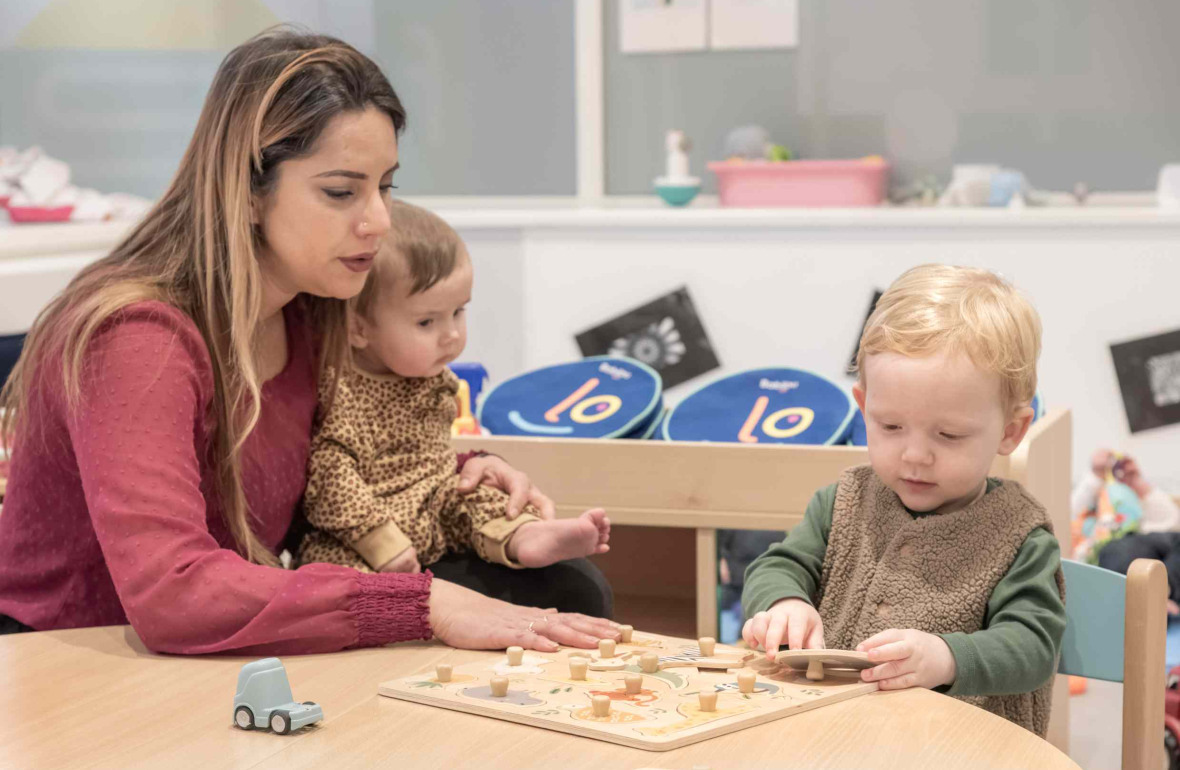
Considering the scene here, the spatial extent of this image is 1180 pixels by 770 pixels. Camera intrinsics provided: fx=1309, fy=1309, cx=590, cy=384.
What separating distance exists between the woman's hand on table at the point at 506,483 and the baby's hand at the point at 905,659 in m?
0.51

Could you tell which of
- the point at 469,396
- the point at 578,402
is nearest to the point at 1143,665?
the point at 578,402

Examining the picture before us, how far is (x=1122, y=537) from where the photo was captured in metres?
2.46

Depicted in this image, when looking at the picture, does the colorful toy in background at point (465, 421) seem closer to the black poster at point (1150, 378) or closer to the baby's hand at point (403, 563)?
the baby's hand at point (403, 563)

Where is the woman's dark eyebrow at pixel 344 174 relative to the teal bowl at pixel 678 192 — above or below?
above

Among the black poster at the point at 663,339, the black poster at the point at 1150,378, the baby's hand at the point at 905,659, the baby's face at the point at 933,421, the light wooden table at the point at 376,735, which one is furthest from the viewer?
the black poster at the point at 663,339

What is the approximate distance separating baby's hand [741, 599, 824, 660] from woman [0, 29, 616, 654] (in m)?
0.12

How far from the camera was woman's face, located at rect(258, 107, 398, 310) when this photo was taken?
3.82 ft

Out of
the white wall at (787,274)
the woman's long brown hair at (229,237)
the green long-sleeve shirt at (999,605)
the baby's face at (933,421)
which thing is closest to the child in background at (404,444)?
the woman's long brown hair at (229,237)

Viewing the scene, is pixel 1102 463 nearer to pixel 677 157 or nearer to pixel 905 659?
pixel 677 157

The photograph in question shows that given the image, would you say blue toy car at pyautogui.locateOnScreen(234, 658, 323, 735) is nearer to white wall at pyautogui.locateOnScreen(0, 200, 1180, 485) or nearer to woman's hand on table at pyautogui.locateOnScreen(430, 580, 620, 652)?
woman's hand on table at pyautogui.locateOnScreen(430, 580, 620, 652)

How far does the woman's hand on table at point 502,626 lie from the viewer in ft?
3.34

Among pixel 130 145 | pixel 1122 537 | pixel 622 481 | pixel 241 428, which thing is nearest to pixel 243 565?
pixel 241 428

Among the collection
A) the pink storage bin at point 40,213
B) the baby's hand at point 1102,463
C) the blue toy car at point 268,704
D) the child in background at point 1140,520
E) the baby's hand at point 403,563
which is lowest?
the child in background at point 1140,520

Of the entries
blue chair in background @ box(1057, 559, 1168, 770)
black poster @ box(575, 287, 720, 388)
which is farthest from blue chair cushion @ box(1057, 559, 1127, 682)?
black poster @ box(575, 287, 720, 388)
